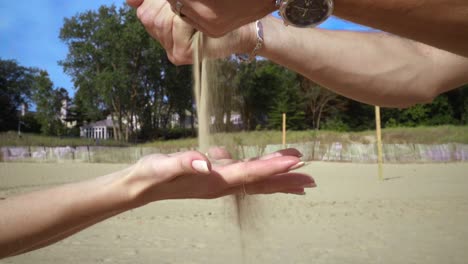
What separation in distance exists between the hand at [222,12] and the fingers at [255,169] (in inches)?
12.1

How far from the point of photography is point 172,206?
5441 millimetres

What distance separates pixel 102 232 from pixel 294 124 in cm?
1185

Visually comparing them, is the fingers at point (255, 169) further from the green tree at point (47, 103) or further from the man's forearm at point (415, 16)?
the green tree at point (47, 103)

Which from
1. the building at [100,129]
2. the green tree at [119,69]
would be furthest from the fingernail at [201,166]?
the building at [100,129]

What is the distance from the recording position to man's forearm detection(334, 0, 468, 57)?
573mm

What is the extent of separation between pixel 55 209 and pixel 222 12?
55cm

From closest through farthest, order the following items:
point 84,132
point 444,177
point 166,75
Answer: point 444,177, point 166,75, point 84,132

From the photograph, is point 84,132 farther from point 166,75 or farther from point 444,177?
point 444,177

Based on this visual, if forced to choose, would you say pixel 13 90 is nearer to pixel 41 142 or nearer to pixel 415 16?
pixel 41 142

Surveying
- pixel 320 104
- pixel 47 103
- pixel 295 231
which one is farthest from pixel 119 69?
pixel 295 231

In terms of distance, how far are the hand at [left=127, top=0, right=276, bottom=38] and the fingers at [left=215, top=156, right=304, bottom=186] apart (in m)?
0.31

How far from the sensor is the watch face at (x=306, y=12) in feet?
2.05

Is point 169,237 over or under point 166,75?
under

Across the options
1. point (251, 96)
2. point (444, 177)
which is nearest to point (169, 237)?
point (251, 96)
